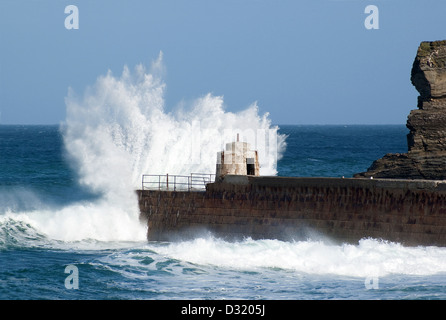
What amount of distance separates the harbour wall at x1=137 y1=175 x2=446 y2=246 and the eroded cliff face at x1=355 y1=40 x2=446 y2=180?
20.9 ft

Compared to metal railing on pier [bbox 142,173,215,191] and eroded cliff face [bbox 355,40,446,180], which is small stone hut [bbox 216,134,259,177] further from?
eroded cliff face [bbox 355,40,446,180]

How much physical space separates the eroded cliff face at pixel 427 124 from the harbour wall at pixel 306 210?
6.36m

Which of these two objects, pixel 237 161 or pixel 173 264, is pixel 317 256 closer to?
pixel 173 264

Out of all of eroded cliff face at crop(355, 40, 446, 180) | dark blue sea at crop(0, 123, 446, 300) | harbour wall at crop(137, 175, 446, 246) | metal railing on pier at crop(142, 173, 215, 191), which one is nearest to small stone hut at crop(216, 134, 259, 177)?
metal railing on pier at crop(142, 173, 215, 191)

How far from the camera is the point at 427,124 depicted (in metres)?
23.4

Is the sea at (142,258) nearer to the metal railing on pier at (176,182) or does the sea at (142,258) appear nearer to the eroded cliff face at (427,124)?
the metal railing on pier at (176,182)

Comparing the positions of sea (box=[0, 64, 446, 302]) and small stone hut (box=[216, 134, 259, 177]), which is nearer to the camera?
sea (box=[0, 64, 446, 302])

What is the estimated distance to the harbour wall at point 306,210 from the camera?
666 inches

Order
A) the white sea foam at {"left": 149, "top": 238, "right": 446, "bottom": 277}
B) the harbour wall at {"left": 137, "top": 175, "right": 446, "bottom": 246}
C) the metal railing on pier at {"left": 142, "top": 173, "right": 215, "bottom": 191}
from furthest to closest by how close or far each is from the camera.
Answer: the metal railing on pier at {"left": 142, "top": 173, "right": 215, "bottom": 191}
the harbour wall at {"left": 137, "top": 175, "right": 446, "bottom": 246}
the white sea foam at {"left": 149, "top": 238, "right": 446, "bottom": 277}

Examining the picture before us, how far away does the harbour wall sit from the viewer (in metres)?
16.9

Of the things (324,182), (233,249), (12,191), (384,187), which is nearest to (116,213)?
(233,249)

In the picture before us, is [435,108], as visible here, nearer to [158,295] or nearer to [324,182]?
[324,182]

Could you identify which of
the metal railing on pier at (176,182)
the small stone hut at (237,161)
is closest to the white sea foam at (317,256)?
the metal railing on pier at (176,182)
